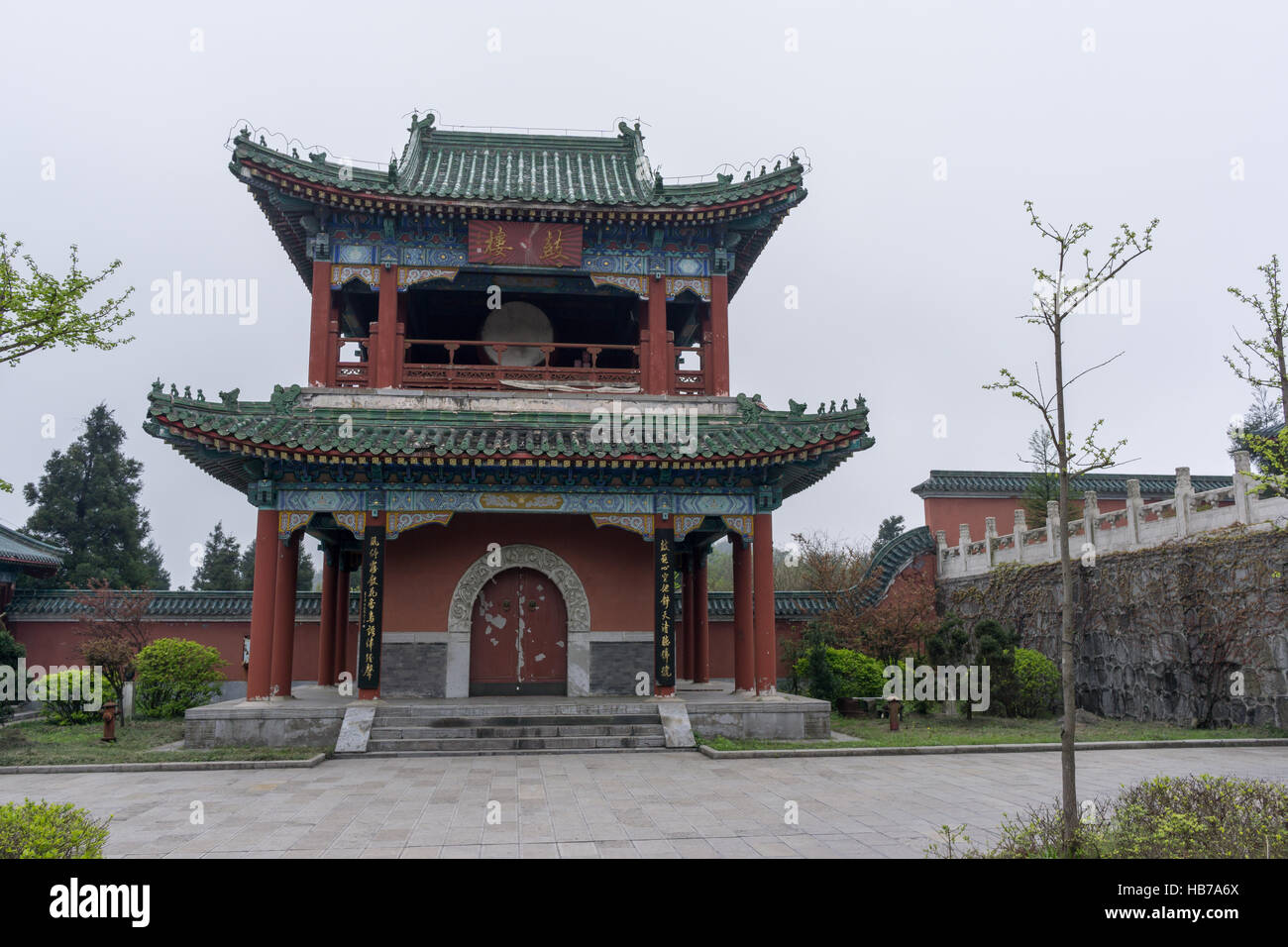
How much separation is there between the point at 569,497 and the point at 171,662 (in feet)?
29.8

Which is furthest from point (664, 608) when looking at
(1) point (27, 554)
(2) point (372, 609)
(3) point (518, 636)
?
(1) point (27, 554)

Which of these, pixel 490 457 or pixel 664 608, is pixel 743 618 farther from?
pixel 490 457

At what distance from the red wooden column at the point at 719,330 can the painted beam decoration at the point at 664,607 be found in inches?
132

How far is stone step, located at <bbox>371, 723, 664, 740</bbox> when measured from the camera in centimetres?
1305

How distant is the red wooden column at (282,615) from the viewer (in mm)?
14180

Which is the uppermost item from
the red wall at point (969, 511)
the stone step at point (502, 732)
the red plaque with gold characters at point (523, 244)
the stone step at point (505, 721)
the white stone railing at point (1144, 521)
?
the red plaque with gold characters at point (523, 244)

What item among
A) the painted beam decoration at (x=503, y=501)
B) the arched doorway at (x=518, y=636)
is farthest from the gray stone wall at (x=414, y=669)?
the painted beam decoration at (x=503, y=501)

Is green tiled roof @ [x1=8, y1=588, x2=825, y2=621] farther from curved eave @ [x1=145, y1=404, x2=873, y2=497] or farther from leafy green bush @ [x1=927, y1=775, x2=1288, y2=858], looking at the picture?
leafy green bush @ [x1=927, y1=775, x2=1288, y2=858]

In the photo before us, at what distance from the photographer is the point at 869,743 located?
13.2m

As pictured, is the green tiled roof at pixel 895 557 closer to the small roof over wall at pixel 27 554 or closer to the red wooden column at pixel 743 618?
the red wooden column at pixel 743 618

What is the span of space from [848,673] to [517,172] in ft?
41.2

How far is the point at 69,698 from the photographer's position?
1680cm
